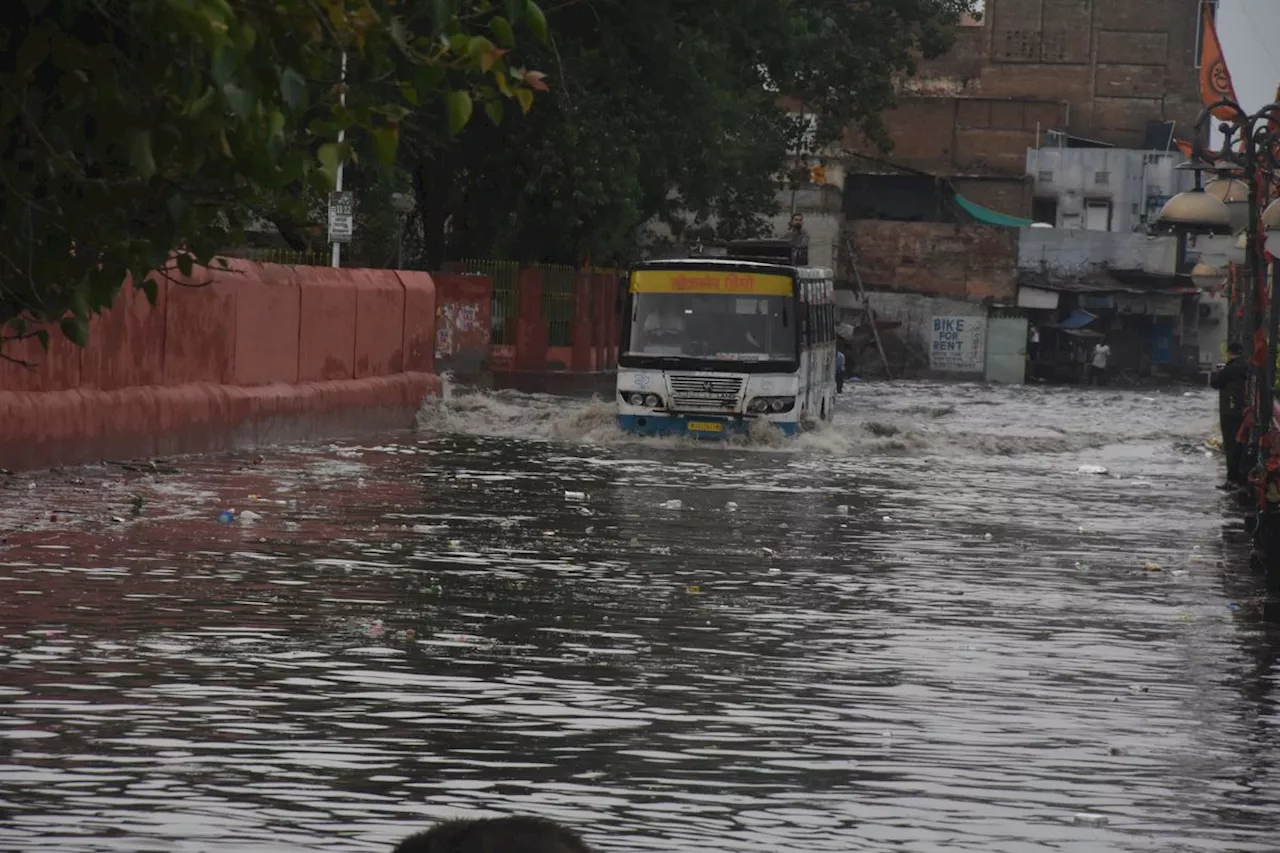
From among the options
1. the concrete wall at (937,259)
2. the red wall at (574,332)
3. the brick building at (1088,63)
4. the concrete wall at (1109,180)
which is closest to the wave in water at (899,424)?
the red wall at (574,332)

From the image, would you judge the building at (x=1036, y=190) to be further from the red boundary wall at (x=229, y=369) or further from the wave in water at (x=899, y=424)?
the red boundary wall at (x=229, y=369)

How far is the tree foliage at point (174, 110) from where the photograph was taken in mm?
4980

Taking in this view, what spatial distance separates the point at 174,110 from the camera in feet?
18.1

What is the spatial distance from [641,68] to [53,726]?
3139cm

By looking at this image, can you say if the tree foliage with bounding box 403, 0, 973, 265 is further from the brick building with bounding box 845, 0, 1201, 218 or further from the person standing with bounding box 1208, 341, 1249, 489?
the brick building with bounding box 845, 0, 1201, 218

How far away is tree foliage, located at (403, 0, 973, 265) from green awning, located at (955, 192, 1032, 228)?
70.7ft

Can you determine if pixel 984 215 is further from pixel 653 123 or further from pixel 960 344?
pixel 653 123

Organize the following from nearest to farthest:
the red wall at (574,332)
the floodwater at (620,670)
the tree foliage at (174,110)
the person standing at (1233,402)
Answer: the tree foliage at (174,110)
the floodwater at (620,670)
the person standing at (1233,402)
the red wall at (574,332)

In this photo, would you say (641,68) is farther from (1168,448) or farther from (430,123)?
(1168,448)

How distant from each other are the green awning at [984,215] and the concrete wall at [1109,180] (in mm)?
1827

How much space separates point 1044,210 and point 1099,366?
11.7m

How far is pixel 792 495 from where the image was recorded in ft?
73.6

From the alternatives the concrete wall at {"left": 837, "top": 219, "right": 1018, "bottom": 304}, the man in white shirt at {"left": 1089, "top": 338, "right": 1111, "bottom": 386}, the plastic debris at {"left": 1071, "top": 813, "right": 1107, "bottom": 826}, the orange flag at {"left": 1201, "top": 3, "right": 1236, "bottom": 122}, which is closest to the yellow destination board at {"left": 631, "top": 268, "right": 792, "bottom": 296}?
the orange flag at {"left": 1201, "top": 3, "right": 1236, "bottom": 122}

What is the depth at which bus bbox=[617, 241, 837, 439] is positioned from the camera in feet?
103
